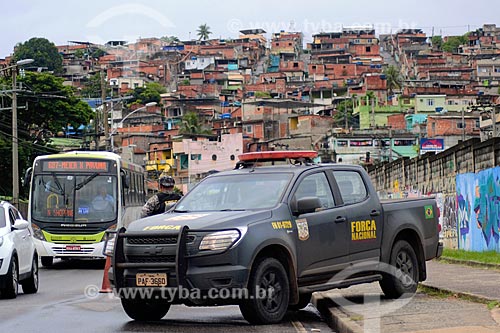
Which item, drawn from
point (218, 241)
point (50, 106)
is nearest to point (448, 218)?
point (218, 241)

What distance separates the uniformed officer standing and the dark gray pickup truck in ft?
6.06

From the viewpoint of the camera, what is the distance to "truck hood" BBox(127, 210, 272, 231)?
11281 mm

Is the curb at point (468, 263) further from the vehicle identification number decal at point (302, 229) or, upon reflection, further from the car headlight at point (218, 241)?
the car headlight at point (218, 241)

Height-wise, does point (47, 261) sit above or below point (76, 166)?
below

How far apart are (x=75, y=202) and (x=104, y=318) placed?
14195 mm

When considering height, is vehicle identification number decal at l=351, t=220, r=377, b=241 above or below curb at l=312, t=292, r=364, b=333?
above

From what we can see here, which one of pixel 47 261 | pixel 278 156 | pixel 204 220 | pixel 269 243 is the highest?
pixel 278 156

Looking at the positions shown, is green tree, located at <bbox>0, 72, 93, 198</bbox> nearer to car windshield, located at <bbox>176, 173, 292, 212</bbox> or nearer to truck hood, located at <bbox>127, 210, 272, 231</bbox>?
car windshield, located at <bbox>176, 173, 292, 212</bbox>

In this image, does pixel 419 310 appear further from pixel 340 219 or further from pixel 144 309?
pixel 144 309

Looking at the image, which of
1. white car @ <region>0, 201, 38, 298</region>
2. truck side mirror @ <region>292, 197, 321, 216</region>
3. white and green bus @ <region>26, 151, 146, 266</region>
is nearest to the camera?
truck side mirror @ <region>292, 197, 321, 216</region>

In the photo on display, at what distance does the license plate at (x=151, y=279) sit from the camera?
11.2 m

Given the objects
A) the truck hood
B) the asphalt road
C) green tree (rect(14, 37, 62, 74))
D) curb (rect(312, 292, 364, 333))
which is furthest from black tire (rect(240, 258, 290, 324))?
green tree (rect(14, 37, 62, 74))

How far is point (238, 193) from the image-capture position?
1255 centimetres

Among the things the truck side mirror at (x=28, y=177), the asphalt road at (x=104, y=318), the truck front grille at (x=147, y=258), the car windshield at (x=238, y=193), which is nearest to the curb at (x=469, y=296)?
the asphalt road at (x=104, y=318)
